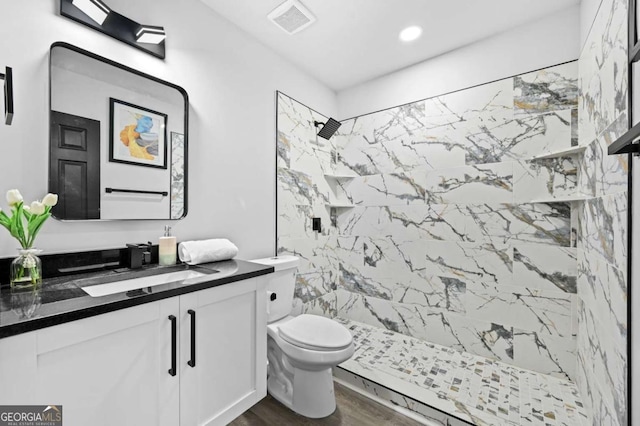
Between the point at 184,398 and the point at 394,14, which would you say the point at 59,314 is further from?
the point at 394,14

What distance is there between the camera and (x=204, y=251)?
1561mm

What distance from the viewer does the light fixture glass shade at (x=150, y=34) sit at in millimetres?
1451

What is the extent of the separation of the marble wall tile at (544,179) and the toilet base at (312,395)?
6.11ft

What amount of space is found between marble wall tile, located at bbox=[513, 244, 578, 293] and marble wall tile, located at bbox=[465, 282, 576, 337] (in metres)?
0.05

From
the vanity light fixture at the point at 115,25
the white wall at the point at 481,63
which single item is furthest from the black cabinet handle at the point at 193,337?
the white wall at the point at 481,63

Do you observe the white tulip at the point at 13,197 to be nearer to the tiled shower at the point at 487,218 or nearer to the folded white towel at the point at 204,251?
the folded white towel at the point at 204,251

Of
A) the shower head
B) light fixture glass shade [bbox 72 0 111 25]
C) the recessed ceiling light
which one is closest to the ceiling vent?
the recessed ceiling light

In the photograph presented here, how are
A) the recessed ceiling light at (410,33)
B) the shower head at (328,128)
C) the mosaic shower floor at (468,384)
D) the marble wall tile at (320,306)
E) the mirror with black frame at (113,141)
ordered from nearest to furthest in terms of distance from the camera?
the mirror with black frame at (113,141) < the mosaic shower floor at (468,384) < the recessed ceiling light at (410,33) < the marble wall tile at (320,306) < the shower head at (328,128)

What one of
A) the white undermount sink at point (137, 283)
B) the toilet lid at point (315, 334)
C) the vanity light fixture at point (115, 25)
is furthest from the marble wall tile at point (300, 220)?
the vanity light fixture at point (115, 25)

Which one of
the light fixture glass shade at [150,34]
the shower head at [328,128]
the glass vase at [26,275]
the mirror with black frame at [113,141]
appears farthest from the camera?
the shower head at [328,128]

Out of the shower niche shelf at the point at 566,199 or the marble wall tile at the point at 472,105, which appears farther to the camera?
the marble wall tile at the point at 472,105

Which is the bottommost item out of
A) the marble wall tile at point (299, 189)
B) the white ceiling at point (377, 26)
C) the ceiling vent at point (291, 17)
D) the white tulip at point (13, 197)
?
the white tulip at point (13, 197)

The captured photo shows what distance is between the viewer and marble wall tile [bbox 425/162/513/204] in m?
2.08

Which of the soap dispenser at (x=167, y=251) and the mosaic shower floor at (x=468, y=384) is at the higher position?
the soap dispenser at (x=167, y=251)
